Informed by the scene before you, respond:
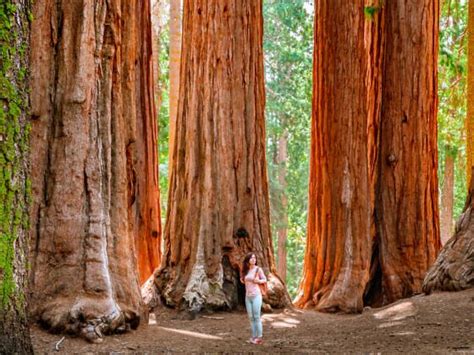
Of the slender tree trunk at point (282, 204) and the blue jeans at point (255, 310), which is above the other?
the slender tree trunk at point (282, 204)

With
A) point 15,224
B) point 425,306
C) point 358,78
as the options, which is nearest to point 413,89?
point 358,78

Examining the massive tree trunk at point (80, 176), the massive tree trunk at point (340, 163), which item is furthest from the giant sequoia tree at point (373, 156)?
the massive tree trunk at point (80, 176)

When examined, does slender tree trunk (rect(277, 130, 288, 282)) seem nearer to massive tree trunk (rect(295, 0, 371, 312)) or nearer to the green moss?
massive tree trunk (rect(295, 0, 371, 312))

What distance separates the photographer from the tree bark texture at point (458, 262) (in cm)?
845

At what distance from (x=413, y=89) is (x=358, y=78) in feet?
3.45

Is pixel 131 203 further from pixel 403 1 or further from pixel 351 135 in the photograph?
pixel 403 1

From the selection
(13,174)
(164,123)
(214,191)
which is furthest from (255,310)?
(164,123)

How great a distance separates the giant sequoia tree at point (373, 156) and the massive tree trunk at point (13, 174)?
7.77 metres

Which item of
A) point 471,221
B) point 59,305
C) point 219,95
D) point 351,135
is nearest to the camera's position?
point 59,305

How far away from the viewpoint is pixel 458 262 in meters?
8.49

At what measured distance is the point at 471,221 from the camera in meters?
8.70

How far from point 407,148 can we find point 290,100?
14.2 meters

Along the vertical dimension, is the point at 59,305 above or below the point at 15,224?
below

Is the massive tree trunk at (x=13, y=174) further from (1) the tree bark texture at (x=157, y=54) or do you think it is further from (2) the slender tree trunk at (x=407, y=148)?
(1) the tree bark texture at (x=157, y=54)
